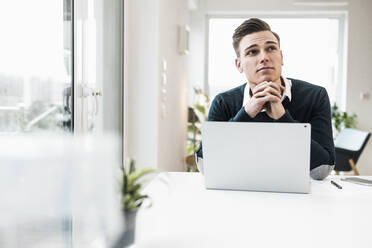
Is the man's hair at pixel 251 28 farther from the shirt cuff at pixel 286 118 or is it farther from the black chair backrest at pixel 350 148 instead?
the black chair backrest at pixel 350 148

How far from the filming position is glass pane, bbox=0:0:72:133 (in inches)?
58.0

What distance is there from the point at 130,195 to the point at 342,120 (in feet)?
17.5

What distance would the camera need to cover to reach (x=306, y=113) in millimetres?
2078

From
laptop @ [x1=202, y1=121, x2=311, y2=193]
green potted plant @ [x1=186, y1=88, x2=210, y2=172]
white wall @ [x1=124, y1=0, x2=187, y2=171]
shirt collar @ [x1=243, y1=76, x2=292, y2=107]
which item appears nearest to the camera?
laptop @ [x1=202, y1=121, x2=311, y2=193]

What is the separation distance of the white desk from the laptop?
0.04 meters

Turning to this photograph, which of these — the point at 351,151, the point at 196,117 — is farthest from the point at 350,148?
the point at 196,117

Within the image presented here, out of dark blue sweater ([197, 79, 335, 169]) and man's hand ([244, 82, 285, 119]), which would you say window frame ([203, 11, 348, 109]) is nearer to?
dark blue sweater ([197, 79, 335, 169])

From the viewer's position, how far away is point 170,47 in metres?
3.64

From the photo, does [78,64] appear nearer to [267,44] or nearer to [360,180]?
[267,44]

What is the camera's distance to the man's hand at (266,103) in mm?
1915

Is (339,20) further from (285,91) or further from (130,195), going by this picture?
(130,195)

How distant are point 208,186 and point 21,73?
830mm

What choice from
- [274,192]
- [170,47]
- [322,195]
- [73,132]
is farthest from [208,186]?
[170,47]

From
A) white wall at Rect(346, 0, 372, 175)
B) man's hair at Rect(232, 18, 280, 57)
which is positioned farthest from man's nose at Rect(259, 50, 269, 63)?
white wall at Rect(346, 0, 372, 175)
